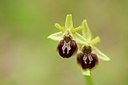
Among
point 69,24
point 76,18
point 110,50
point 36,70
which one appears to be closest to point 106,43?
point 110,50

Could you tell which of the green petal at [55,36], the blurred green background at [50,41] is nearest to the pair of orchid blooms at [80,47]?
the green petal at [55,36]

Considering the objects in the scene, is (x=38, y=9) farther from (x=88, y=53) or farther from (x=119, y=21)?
(x=88, y=53)

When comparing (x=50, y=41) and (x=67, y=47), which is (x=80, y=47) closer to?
(x=67, y=47)

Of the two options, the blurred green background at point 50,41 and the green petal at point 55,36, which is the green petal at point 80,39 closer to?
the green petal at point 55,36

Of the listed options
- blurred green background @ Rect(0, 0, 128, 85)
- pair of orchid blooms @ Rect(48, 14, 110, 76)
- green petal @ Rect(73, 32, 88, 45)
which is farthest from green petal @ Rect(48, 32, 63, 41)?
blurred green background @ Rect(0, 0, 128, 85)

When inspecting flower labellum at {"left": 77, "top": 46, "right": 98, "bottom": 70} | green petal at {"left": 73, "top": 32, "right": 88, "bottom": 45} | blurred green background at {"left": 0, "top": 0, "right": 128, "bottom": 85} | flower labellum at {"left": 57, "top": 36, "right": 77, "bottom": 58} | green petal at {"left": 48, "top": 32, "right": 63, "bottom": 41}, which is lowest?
flower labellum at {"left": 77, "top": 46, "right": 98, "bottom": 70}

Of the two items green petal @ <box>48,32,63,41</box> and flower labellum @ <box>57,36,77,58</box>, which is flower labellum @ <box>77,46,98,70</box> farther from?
green petal @ <box>48,32,63,41</box>
